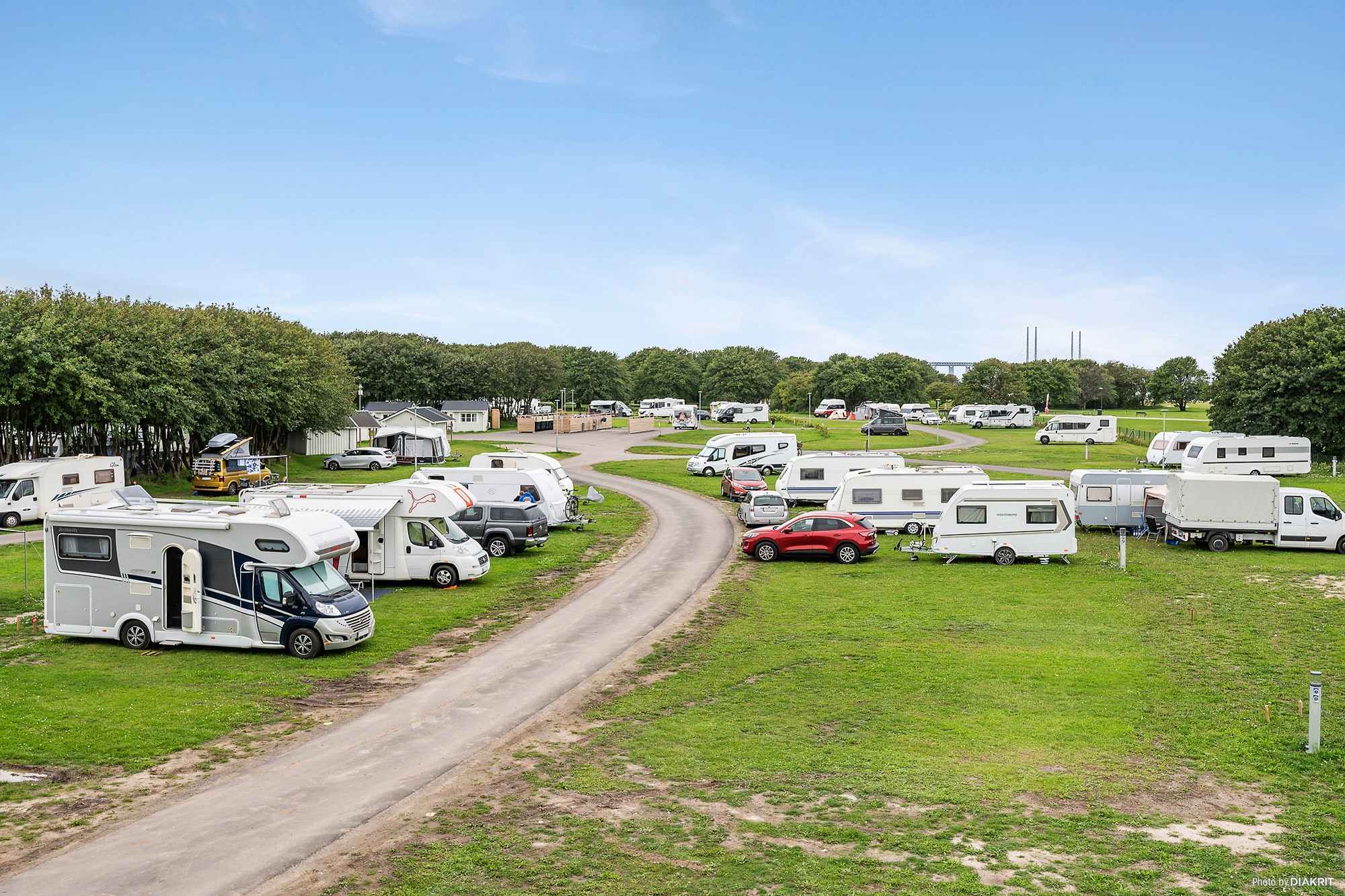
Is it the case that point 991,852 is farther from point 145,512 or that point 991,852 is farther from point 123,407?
point 123,407

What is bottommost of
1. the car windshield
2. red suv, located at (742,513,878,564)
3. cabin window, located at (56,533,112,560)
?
red suv, located at (742,513,878,564)

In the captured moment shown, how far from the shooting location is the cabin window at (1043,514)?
29.0m

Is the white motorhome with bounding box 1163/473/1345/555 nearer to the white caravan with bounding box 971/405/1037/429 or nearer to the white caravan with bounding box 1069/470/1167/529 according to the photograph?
the white caravan with bounding box 1069/470/1167/529

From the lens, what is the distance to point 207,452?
48.1 m

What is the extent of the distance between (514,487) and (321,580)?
15.6 m

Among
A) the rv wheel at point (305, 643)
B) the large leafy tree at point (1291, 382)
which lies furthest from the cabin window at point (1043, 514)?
the large leafy tree at point (1291, 382)

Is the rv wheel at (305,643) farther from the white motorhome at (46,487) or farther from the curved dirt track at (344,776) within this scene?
the white motorhome at (46,487)

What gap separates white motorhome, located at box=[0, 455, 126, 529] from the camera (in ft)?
120

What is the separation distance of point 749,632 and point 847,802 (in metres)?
9.24

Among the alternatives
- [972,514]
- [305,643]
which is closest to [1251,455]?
[972,514]

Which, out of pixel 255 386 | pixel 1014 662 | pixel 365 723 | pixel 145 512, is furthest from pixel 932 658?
pixel 255 386

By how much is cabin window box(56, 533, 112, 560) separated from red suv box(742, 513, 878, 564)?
17.8 meters

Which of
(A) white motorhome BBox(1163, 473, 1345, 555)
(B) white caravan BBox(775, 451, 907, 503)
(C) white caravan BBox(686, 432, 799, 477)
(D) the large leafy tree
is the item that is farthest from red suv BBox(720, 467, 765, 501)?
(D) the large leafy tree

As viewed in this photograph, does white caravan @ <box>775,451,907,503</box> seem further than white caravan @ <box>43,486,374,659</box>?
Yes
